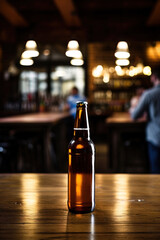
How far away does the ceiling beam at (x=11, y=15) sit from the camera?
6895mm

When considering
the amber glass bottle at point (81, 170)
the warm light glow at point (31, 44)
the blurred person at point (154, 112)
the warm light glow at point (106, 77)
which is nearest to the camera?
the amber glass bottle at point (81, 170)

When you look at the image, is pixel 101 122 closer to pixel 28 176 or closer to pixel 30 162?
pixel 30 162

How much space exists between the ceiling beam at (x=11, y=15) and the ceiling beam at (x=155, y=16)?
2.93 m

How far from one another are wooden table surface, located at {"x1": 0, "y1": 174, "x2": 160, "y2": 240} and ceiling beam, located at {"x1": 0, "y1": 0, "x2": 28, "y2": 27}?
6.00 metres

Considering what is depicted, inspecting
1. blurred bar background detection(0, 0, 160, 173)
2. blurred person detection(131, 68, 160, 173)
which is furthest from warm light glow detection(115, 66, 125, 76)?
blurred person detection(131, 68, 160, 173)

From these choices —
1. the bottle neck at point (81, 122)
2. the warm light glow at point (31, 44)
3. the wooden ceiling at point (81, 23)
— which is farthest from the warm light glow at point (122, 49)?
the bottle neck at point (81, 122)

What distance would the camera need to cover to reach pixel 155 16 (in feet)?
25.6

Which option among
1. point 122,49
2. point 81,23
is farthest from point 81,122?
point 81,23

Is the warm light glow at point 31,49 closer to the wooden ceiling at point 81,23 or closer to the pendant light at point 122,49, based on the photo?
the pendant light at point 122,49

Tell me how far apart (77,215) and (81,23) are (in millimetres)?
8156

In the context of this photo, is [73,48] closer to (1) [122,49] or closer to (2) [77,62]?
(1) [122,49]

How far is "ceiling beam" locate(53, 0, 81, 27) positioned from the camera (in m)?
6.49

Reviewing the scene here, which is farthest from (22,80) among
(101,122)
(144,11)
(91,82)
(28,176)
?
(28,176)

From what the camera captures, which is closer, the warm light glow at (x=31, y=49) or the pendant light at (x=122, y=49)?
the warm light glow at (x=31, y=49)
